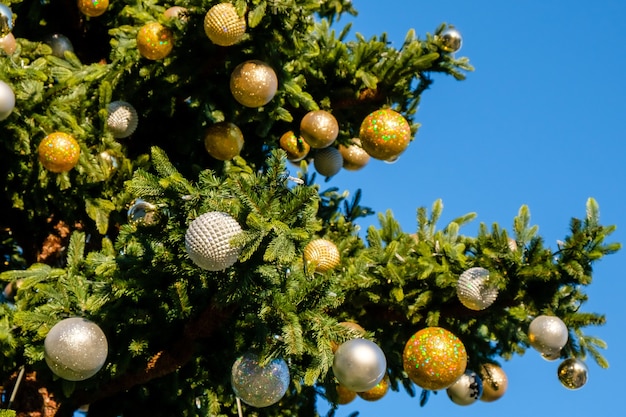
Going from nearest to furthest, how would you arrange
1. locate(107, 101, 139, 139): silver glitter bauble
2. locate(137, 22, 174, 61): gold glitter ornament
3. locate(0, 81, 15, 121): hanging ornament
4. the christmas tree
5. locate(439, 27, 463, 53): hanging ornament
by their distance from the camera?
the christmas tree → locate(0, 81, 15, 121): hanging ornament → locate(137, 22, 174, 61): gold glitter ornament → locate(107, 101, 139, 139): silver glitter bauble → locate(439, 27, 463, 53): hanging ornament

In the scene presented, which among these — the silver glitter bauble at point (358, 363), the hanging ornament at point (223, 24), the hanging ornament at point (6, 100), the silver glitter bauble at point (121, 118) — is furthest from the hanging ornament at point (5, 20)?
the silver glitter bauble at point (358, 363)

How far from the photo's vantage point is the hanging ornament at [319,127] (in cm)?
536

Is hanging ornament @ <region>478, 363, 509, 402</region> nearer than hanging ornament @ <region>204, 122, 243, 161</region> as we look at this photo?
Yes

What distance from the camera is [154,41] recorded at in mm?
4957

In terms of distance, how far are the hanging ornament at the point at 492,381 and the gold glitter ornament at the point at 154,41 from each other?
9.49 feet

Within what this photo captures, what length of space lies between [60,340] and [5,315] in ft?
2.51

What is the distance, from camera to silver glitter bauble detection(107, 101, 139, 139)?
525 centimetres

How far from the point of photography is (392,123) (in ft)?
17.3

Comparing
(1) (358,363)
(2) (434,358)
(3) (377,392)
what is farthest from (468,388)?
(1) (358,363)

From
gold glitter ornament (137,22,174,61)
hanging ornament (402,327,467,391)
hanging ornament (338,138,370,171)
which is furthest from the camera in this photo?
hanging ornament (338,138,370,171)

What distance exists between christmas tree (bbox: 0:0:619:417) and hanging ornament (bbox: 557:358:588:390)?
12 millimetres

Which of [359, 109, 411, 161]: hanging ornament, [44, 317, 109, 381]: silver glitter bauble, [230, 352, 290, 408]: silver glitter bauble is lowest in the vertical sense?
[44, 317, 109, 381]: silver glitter bauble

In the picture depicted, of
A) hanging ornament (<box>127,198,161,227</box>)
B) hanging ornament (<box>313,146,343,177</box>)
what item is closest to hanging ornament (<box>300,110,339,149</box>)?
hanging ornament (<box>313,146,343,177</box>)

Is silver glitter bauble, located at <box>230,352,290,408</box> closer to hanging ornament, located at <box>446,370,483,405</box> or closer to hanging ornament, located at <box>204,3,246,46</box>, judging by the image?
hanging ornament, located at <box>446,370,483,405</box>
